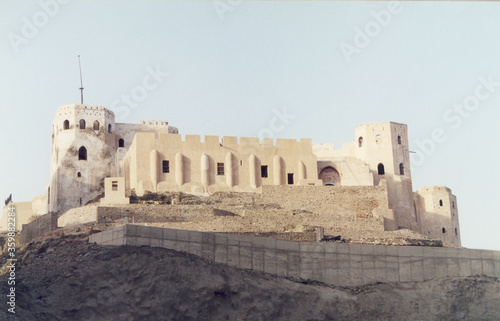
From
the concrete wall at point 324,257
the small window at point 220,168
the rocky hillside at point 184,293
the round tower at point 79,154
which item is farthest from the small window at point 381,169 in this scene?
the rocky hillside at point 184,293

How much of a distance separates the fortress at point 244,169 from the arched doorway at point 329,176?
0.06 meters

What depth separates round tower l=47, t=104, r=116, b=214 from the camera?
46938 mm

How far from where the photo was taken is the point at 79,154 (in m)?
47.9

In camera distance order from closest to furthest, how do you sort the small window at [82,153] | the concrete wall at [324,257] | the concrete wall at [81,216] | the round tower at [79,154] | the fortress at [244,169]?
the concrete wall at [324,257], the concrete wall at [81,216], the fortress at [244,169], the round tower at [79,154], the small window at [82,153]

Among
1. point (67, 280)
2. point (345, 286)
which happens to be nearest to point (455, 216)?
point (345, 286)

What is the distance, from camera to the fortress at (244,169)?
43.2 meters

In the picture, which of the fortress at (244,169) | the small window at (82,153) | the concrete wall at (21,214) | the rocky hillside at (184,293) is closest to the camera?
the rocky hillside at (184,293)

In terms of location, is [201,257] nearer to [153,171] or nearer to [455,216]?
[153,171]

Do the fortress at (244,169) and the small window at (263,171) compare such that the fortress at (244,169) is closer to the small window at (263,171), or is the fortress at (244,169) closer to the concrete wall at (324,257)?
the small window at (263,171)

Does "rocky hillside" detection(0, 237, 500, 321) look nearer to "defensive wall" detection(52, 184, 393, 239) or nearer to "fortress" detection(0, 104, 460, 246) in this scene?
"defensive wall" detection(52, 184, 393, 239)

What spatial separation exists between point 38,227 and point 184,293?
16446 millimetres

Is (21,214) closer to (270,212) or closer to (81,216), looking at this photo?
(81,216)

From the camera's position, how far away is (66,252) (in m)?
25.7

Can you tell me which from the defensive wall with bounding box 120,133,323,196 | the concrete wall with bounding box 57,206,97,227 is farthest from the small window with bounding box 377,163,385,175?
the concrete wall with bounding box 57,206,97,227
